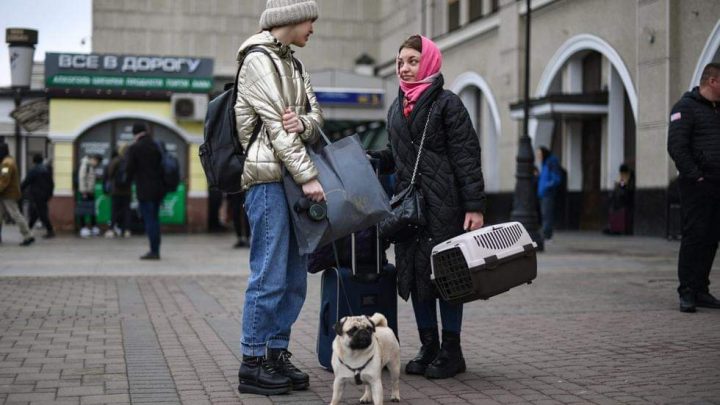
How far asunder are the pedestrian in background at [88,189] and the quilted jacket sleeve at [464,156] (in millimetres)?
16804

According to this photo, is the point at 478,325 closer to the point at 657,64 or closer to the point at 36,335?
the point at 36,335

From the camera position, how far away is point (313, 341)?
7176mm

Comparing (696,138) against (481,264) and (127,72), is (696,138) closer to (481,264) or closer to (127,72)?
(481,264)

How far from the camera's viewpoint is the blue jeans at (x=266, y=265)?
17.3 feet

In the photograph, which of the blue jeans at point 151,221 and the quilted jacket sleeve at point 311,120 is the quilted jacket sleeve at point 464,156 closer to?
the quilted jacket sleeve at point 311,120

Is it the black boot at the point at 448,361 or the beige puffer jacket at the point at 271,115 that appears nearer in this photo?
the beige puffer jacket at the point at 271,115

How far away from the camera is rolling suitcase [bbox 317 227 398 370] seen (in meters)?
5.86

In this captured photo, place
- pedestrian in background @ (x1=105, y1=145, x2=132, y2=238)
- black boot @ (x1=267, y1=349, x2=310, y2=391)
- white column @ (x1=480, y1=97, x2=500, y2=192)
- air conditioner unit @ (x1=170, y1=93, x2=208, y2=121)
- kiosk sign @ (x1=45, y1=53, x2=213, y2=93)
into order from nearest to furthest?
1. black boot @ (x1=267, y1=349, x2=310, y2=391)
2. pedestrian in background @ (x1=105, y1=145, x2=132, y2=238)
3. air conditioner unit @ (x1=170, y1=93, x2=208, y2=121)
4. kiosk sign @ (x1=45, y1=53, x2=213, y2=93)
5. white column @ (x1=480, y1=97, x2=500, y2=192)

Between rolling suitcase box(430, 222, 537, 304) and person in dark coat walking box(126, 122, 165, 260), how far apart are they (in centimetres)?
945

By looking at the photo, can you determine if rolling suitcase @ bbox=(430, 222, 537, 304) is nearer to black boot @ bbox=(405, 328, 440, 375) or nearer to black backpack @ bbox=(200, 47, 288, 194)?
A: black boot @ bbox=(405, 328, 440, 375)

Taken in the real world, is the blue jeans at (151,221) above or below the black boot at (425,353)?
above

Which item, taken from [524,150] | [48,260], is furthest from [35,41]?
[524,150]

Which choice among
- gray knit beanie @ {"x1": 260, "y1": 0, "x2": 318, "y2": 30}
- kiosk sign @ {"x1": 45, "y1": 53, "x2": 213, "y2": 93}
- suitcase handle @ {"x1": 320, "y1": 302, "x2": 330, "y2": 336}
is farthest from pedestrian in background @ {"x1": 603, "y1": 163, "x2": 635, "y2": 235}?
gray knit beanie @ {"x1": 260, "y1": 0, "x2": 318, "y2": 30}

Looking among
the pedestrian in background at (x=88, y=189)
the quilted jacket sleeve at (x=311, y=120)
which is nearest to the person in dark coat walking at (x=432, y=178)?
the quilted jacket sleeve at (x=311, y=120)
